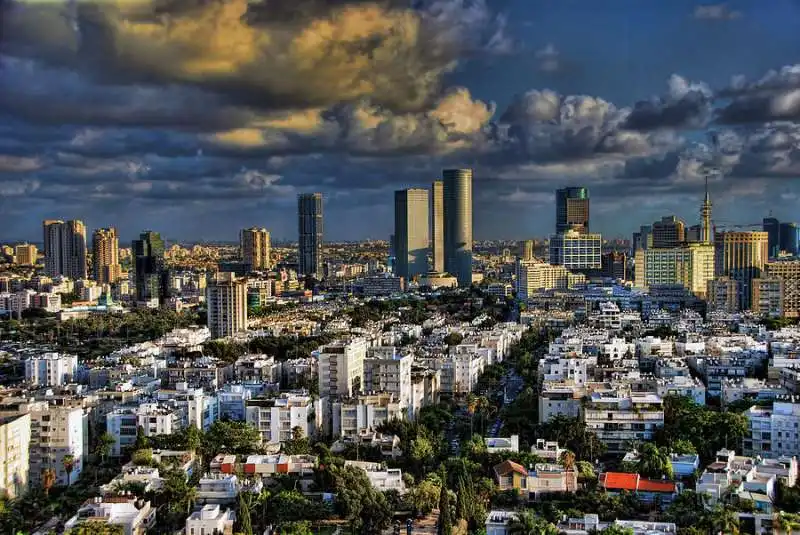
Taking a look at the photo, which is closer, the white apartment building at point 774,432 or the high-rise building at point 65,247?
the white apartment building at point 774,432

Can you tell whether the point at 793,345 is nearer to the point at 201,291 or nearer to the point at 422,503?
the point at 422,503

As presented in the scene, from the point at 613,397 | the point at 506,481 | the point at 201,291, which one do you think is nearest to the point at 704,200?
the point at 201,291

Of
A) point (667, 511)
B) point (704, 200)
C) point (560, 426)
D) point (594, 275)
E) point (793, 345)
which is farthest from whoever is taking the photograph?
point (594, 275)

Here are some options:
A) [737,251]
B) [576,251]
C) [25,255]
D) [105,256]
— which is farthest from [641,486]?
[25,255]

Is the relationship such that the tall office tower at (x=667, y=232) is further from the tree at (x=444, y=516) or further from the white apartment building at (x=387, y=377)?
the tree at (x=444, y=516)

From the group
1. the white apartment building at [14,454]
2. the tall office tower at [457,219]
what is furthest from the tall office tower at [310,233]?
the white apartment building at [14,454]

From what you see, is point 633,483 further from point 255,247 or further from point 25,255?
point 25,255
